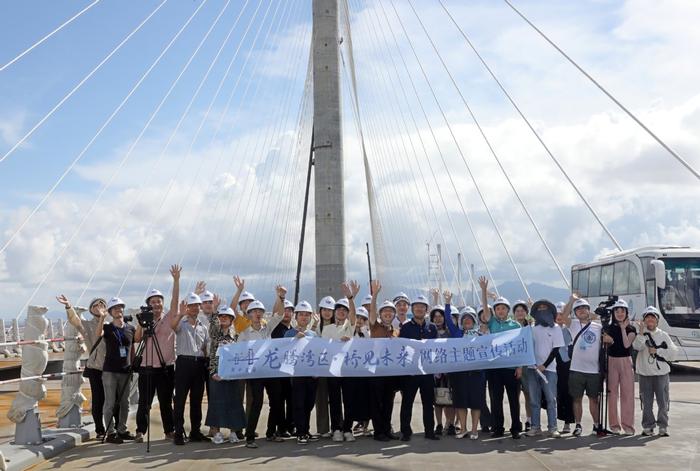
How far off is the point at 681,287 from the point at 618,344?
9.19m

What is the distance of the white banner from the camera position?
26.8ft

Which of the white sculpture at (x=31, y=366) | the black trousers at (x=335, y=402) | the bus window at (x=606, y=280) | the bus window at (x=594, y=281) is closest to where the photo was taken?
the white sculpture at (x=31, y=366)

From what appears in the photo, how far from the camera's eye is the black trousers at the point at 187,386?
26.1ft

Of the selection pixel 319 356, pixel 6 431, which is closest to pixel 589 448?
pixel 319 356

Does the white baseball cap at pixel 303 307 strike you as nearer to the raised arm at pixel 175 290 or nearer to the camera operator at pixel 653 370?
the raised arm at pixel 175 290

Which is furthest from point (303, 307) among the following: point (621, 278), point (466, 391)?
point (621, 278)

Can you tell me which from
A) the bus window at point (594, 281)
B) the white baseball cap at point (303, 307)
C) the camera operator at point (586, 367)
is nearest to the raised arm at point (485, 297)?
the camera operator at point (586, 367)

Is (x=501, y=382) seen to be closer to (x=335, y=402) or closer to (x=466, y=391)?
(x=466, y=391)

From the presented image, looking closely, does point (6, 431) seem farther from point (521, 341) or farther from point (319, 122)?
point (319, 122)

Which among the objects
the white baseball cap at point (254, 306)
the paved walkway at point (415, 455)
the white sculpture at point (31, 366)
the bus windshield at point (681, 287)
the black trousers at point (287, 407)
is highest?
the bus windshield at point (681, 287)

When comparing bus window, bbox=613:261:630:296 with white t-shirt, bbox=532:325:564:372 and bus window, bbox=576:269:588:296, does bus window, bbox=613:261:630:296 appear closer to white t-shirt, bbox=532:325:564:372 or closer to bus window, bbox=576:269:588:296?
bus window, bbox=576:269:588:296

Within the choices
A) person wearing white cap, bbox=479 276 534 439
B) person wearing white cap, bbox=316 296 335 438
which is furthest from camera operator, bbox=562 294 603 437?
person wearing white cap, bbox=316 296 335 438

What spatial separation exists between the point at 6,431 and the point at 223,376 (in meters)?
3.35

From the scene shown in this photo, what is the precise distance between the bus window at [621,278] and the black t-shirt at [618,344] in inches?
390
